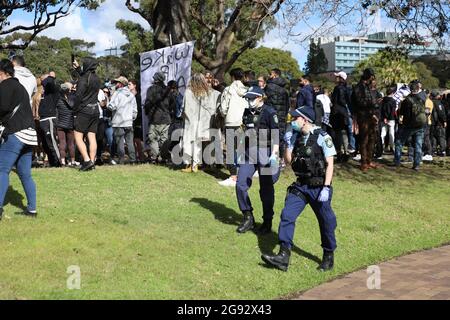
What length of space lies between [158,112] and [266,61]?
60511 mm

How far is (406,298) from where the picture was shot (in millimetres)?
6020

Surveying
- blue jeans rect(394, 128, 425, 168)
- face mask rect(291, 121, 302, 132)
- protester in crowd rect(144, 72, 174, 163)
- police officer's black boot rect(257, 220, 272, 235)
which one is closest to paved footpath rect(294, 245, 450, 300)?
police officer's black boot rect(257, 220, 272, 235)

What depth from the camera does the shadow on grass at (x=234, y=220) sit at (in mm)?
7500

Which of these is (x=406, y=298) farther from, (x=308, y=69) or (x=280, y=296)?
(x=308, y=69)

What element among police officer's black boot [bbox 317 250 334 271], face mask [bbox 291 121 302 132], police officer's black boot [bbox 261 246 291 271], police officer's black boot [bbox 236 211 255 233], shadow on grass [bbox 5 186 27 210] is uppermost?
face mask [bbox 291 121 302 132]

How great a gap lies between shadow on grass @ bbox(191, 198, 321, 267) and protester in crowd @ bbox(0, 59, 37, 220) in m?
2.85

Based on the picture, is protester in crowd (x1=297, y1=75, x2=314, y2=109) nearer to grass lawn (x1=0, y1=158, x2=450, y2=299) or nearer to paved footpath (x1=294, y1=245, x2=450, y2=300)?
grass lawn (x1=0, y1=158, x2=450, y2=299)

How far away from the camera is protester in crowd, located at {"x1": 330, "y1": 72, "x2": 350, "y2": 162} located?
13.4m

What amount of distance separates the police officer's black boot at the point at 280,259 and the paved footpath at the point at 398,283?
0.47 m

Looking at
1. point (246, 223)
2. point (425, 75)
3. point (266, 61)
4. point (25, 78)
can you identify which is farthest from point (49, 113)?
point (425, 75)

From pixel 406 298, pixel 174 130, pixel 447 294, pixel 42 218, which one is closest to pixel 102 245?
pixel 42 218

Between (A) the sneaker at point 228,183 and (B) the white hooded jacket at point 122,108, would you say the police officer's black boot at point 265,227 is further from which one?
(B) the white hooded jacket at point 122,108
